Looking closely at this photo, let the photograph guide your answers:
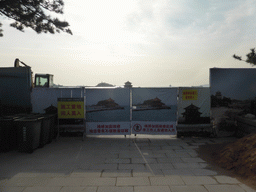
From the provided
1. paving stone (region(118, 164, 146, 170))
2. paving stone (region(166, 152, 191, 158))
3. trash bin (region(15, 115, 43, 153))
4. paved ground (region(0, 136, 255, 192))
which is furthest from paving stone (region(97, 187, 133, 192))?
trash bin (region(15, 115, 43, 153))

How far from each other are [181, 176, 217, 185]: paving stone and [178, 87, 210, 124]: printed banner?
4715mm

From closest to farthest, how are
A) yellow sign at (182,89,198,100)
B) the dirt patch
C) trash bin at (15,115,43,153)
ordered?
the dirt patch → trash bin at (15,115,43,153) → yellow sign at (182,89,198,100)

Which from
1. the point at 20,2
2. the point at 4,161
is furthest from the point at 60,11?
the point at 4,161

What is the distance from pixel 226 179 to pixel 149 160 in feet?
7.70

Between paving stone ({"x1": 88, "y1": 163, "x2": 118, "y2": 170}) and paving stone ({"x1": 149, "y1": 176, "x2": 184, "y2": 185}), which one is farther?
paving stone ({"x1": 88, "y1": 163, "x2": 118, "y2": 170})

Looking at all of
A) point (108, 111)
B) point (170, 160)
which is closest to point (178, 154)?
point (170, 160)

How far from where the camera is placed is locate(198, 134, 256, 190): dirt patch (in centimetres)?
498

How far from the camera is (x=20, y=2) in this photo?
10.4 meters

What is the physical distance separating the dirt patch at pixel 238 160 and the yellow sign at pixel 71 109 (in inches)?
224

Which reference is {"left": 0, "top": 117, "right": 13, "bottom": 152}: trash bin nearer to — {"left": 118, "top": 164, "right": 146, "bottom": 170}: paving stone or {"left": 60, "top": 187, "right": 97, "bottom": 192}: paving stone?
{"left": 60, "top": 187, "right": 97, "bottom": 192}: paving stone

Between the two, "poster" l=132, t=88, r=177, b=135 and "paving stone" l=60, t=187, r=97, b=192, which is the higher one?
"poster" l=132, t=88, r=177, b=135

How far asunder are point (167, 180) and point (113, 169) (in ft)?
5.34

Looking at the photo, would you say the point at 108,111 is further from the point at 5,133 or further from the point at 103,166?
the point at 5,133

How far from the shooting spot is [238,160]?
226 inches
